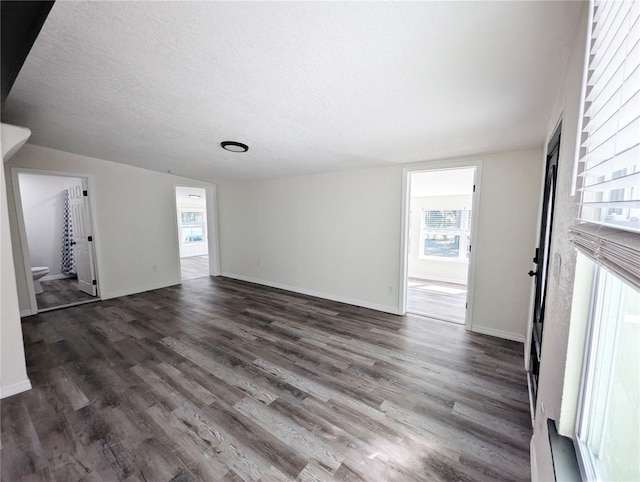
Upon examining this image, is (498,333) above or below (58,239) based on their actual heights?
below

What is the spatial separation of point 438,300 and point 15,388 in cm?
490

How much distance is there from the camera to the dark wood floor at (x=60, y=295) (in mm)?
4039

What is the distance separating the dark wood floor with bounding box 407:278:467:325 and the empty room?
0.40 ft

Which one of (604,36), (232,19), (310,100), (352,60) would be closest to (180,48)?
(232,19)

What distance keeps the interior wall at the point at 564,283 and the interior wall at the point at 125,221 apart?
545 cm

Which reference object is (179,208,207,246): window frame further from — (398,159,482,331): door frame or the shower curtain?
(398,159,482,331): door frame

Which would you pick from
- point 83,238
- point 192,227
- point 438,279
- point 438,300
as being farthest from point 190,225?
point 438,300

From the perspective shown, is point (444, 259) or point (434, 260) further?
point (434, 260)

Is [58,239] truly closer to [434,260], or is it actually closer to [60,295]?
[60,295]

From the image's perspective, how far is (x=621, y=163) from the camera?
56cm

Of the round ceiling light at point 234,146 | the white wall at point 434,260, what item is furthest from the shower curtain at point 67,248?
the white wall at point 434,260

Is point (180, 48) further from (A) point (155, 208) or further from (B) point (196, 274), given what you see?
(B) point (196, 274)

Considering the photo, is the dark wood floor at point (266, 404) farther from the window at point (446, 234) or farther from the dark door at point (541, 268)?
the window at point (446, 234)

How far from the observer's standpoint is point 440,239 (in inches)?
227
